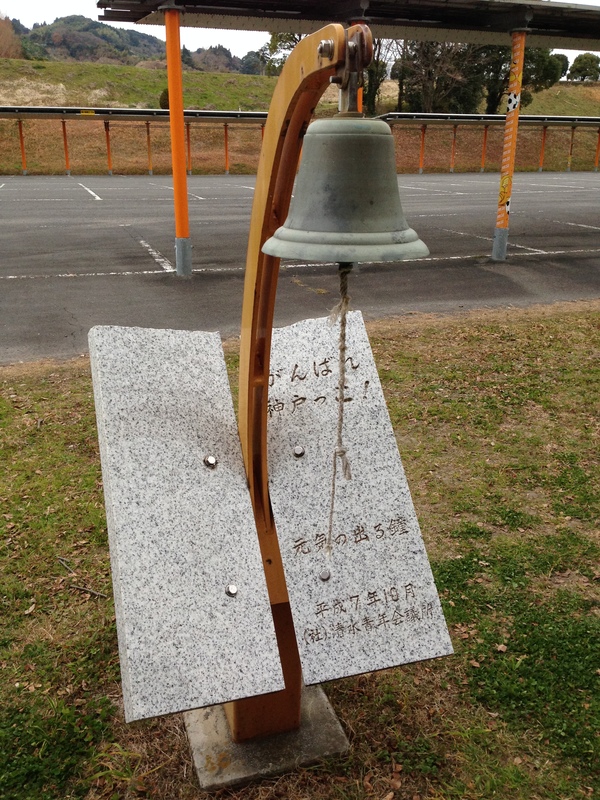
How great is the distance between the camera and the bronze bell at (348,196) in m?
1.96

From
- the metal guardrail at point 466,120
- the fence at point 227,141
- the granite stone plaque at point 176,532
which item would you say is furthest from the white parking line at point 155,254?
the metal guardrail at point 466,120

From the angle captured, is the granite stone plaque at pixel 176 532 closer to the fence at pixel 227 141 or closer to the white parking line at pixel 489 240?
the white parking line at pixel 489 240

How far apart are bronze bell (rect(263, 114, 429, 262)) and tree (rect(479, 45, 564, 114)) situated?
142ft

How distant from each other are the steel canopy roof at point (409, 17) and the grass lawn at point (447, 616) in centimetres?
563

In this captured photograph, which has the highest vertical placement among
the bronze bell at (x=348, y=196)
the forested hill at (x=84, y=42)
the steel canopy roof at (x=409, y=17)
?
the forested hill at (x=84, y=42)

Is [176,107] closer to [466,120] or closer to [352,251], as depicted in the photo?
[352,251]

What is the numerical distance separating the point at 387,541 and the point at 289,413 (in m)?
0.73

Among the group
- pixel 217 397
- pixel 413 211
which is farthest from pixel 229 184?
pixel 217 397

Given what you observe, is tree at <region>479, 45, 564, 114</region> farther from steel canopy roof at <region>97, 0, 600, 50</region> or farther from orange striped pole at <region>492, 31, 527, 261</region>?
orange striped pole at <region>492, 31, 527, 261</region>

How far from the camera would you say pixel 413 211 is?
1888 centimetres

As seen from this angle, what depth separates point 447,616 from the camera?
13.7 ft

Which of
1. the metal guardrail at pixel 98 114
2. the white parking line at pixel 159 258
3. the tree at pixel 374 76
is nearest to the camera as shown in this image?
the white parking line at pixel 159 258

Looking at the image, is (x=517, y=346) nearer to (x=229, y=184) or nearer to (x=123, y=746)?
(x=123, y=746)

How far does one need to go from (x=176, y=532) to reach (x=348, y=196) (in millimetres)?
1543
